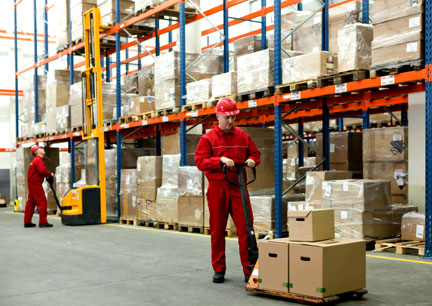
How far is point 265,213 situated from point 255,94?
182 cm

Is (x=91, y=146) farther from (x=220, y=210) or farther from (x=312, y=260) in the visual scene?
(x=312, y=260)

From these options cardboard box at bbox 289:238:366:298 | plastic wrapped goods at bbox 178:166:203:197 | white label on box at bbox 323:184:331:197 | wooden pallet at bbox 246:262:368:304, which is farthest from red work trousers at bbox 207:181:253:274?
plastic wrapped goods at bbox 178:166:203:197

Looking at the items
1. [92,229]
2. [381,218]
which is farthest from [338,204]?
[92,229]

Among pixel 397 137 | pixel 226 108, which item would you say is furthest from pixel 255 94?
pixel 226 108

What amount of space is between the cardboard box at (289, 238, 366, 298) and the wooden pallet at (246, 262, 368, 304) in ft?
0.10

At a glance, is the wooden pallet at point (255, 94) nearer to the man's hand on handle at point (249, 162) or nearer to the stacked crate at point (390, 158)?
Result: the stacked crate at point (390, 158)

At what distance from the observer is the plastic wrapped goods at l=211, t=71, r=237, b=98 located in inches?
348

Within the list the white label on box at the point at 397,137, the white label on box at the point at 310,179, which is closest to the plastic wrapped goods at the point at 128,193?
the white label on box at the point at 310,179

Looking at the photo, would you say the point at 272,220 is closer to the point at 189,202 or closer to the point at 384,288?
the point at 189,202

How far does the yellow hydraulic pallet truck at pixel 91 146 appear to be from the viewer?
38.5 feet

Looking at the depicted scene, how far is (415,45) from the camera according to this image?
6.25 metres

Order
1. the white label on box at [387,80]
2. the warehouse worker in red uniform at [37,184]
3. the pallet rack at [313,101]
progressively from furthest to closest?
the warehouse worker in red uniform at [37,184]
the white label on box at [387,80]
the pallet rack at [313,101]

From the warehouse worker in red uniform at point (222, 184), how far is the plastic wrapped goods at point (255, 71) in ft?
9.83

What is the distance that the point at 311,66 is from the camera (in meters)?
7.49
